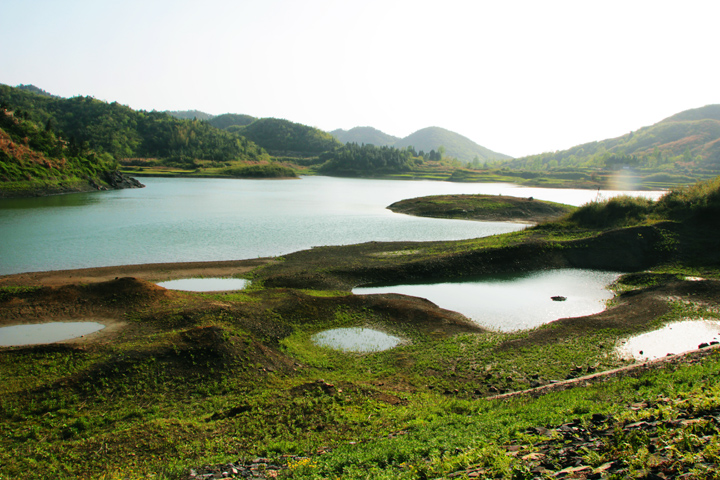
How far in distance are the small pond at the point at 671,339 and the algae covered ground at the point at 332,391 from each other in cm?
63

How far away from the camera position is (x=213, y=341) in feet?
48.0

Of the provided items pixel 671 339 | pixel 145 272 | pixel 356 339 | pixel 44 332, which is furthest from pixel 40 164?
pixel 671 339

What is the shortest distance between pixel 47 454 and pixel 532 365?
588 inches

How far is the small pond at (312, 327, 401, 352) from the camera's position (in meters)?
17.8

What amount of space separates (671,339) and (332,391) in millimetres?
16443

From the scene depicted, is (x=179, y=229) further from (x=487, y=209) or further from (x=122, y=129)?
(x=122, y=129)

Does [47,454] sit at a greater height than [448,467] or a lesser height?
lesser

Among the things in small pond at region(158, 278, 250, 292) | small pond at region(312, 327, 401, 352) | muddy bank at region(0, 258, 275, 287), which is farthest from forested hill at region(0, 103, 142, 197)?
small pond at region(312, 327, 401, 352)

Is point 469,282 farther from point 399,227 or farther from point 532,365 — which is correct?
point 399,227

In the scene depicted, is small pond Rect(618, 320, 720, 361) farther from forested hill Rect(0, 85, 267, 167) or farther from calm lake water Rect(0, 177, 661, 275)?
forested hill Rect(0, 85, 267, 167)

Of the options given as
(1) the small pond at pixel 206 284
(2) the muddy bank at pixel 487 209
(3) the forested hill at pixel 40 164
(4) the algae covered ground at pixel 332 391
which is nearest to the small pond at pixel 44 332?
(4) the algae covered ground at pixel 332 391

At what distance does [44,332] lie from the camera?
17969mm

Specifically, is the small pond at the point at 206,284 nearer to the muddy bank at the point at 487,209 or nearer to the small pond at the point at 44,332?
the small pond at the point at 44,332

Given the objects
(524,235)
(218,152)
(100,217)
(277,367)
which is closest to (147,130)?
(218,152)
